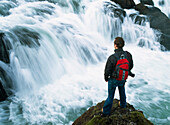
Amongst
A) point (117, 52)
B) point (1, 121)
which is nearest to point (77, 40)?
point (1, 121)

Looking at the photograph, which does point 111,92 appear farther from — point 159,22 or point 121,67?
point 159,22

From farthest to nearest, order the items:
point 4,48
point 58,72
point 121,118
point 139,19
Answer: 1. point 139,19
2. point 58,72
3. point 4,48
4. point 121,118

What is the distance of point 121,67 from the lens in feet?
8.96

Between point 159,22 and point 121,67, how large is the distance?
11.3m

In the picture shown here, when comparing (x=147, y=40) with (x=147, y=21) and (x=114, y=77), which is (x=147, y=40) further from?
(x=114, y=77)

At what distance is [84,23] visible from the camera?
38.2 ft

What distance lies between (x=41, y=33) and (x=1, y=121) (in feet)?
14.3

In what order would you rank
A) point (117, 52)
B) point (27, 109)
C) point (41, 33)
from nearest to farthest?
point (117, 52), point (27, 109), point (41, 33)

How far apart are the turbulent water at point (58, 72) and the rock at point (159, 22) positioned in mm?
971

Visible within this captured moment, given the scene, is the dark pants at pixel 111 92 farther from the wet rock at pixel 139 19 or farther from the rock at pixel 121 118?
the wet rock at pixel 139 19

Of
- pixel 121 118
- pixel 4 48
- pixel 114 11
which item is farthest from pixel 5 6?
pixel 121 118

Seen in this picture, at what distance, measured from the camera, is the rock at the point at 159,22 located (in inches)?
459

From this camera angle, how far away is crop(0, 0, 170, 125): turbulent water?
4.96 meters

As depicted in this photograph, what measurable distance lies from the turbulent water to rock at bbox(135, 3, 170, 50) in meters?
0.97
